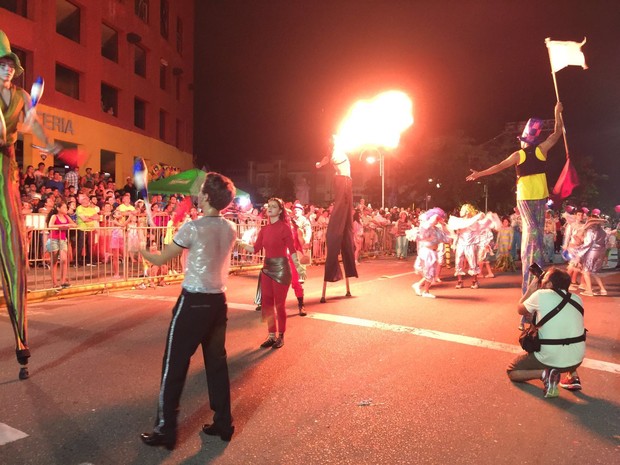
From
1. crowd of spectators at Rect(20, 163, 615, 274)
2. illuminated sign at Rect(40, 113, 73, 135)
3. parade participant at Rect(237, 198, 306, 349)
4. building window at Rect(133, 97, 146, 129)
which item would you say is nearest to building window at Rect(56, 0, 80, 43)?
illuminated sign at Rect(40, 113, 73, 135)

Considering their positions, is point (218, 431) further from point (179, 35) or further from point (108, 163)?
point (179, 35)

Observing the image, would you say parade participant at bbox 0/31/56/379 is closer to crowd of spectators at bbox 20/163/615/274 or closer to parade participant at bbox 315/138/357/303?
crowd of spectators at bbox 20/163/615/274

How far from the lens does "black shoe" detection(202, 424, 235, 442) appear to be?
345cm

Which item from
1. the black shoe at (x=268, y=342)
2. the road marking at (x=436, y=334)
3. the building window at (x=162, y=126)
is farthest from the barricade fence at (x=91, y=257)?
the building window at (x=162, y=126)

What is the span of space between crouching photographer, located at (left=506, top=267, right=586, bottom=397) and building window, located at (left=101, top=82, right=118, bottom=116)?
23733 mm

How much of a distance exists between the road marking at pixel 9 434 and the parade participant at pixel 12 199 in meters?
1.05

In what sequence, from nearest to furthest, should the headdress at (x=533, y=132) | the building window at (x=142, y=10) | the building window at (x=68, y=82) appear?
the headdress at (x=533, y=132)
the building window at (x=68, y=82)
the building window at (x=142, y=10)

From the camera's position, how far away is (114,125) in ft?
79.6

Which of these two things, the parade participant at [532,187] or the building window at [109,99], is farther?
the building window at [109,99]

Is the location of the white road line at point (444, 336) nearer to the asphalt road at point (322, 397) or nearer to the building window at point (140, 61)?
the asphalt road at point (322, 397)

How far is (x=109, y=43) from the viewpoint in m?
25.0

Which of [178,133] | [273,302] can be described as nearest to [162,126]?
[178,133]

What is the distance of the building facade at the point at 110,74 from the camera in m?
19.5

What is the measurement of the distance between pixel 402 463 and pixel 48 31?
73.4ft
